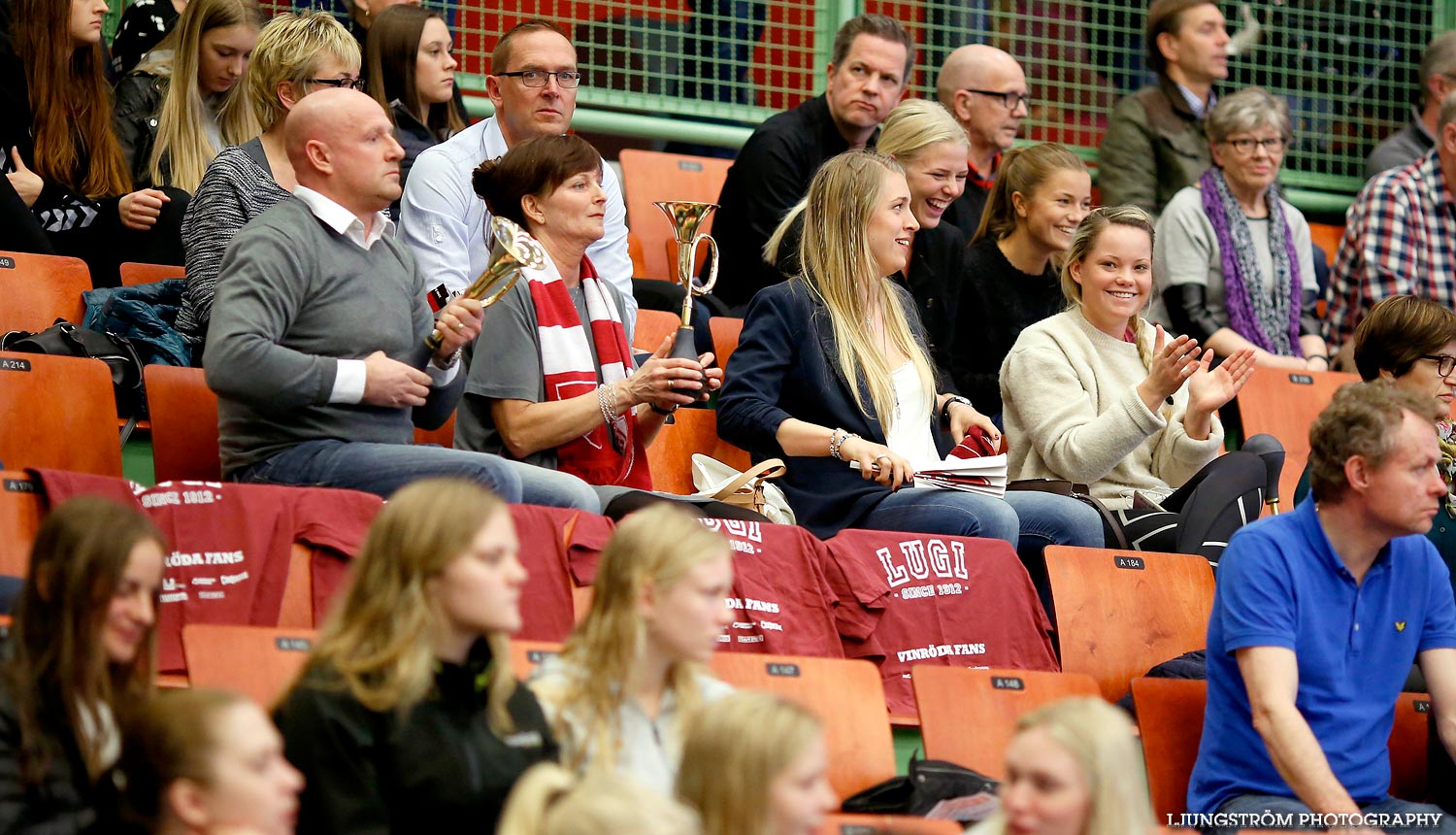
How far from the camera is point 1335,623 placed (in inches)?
137

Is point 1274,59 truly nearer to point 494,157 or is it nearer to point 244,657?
point 494,157

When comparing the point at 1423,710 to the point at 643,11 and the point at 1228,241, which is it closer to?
the point at 1228,241

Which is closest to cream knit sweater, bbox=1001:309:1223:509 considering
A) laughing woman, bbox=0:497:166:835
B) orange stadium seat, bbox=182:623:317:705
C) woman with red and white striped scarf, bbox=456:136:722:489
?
woman with red and white striped scarf, bbox=456:136:722:489

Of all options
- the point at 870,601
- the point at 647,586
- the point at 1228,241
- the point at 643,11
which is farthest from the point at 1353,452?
the point at 643,11

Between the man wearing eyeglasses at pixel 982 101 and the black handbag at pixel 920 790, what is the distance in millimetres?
3306

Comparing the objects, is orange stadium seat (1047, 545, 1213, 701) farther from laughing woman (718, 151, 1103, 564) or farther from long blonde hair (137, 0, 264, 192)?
long blonde hair (137, 0, 264, 192)

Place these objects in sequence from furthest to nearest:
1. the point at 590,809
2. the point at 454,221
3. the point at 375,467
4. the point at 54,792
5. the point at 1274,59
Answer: the point at 1274,59, the point at 454,221, the point at 375,467, the point at 54,792, the point at 590,809

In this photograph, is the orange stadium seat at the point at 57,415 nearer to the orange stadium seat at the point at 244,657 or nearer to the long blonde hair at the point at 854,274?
the orange stadium seat at the point at 244,657

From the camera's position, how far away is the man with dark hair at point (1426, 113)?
7.41m

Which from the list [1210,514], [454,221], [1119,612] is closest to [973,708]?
[1119,612]

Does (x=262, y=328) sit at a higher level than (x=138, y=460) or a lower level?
higher

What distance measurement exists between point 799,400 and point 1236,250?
238 centimetres

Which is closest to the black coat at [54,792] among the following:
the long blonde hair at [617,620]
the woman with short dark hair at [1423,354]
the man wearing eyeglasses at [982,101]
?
the long blonde hair at [617,620]

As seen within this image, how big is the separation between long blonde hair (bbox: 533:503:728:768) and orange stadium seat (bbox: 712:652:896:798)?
60cm
